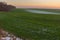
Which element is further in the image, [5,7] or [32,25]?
[5,7]

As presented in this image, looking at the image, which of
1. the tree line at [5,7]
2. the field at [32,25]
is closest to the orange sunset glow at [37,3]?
the tree line at [5,7]

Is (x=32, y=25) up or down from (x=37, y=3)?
down

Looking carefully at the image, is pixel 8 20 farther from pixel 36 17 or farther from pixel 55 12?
pixel 55 12

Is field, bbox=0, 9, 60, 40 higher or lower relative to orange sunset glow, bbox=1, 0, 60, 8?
lower

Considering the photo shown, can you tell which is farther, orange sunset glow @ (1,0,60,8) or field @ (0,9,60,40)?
orange sunset glow @ (1,0,60,8)

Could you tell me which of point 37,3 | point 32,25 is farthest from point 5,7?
point 32,25

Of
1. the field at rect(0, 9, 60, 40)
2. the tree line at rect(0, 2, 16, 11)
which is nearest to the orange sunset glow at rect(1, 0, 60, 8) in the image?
the tree line at rect(0, 2, 16, 11)

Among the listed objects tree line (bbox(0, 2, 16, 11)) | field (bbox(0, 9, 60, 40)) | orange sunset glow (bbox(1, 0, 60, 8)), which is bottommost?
field (bbox(0, 9, 60, 40))

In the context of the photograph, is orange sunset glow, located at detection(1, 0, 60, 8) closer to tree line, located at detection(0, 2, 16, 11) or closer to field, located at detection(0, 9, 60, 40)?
tree line, located at detection(0, 2, 16, 11)

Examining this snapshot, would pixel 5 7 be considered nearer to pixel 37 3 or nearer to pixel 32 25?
pixel 37 3
